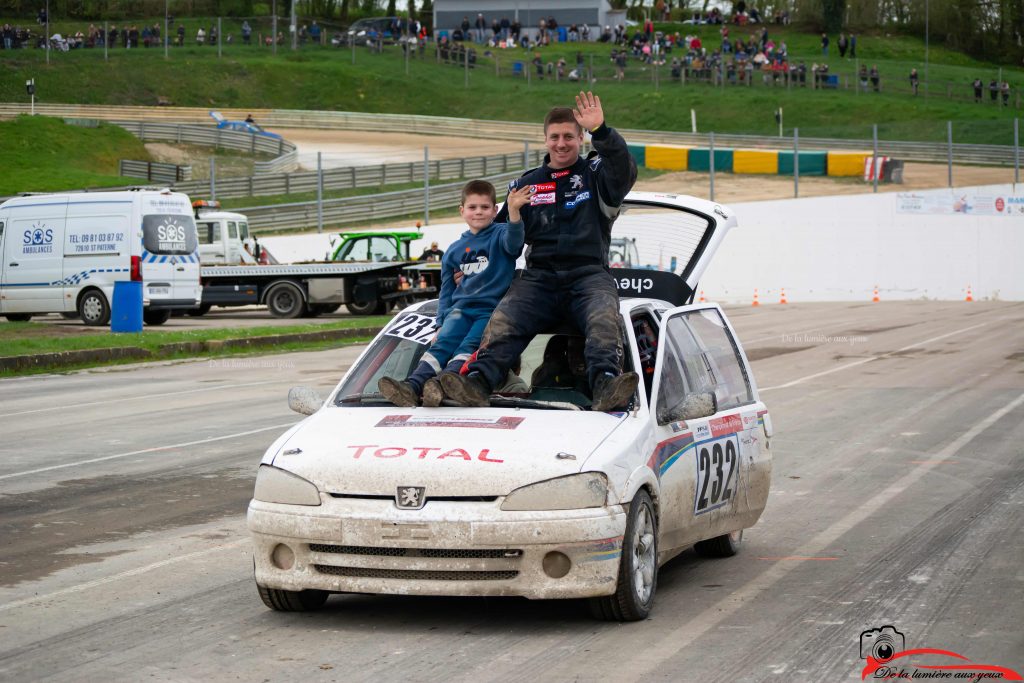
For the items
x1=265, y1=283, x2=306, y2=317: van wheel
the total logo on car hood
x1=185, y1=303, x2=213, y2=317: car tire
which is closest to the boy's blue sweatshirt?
the total logo on car hood

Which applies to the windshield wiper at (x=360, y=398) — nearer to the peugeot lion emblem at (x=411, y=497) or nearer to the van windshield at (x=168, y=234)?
the peugeot lion emblem at (x=411, y=497)

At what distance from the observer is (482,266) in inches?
283

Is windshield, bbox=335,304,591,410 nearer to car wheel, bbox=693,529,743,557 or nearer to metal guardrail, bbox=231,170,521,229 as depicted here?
car wheel, bbox=693,529,743,557

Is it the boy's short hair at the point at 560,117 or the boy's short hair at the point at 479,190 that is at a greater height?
the boy's short hair at the point at 560,117

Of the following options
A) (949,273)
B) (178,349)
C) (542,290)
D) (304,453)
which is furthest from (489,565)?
(949,273)

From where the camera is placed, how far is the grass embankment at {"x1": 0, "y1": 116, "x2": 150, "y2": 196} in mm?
53031

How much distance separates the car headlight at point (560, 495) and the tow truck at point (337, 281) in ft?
88.6

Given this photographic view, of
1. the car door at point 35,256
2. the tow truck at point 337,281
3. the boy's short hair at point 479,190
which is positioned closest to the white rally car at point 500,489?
the boy's short hair at point 479,190

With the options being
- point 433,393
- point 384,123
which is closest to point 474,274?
point 433,393

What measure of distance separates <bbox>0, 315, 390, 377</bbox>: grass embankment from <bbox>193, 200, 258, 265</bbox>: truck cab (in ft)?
29.8

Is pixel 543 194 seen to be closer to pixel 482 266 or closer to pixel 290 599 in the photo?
pixel 482 266

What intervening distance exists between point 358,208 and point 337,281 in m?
16.1

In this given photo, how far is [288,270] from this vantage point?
33.8 meters

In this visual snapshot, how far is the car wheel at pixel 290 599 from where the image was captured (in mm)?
6262
